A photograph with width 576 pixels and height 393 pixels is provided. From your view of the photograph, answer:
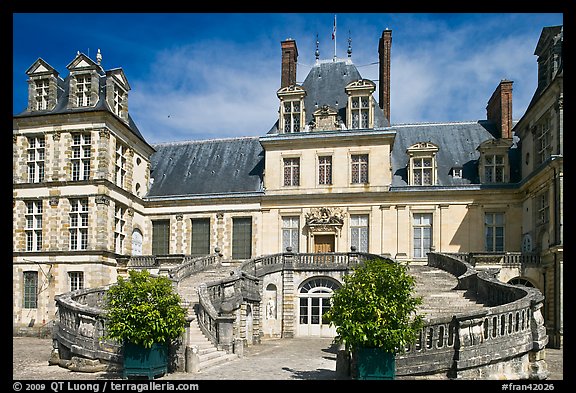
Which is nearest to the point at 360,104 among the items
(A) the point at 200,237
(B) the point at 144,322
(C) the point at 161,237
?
(A) the point at 200,237

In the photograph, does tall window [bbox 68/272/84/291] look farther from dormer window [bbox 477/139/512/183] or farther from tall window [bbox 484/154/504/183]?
tall window [bbox 484/154/504/183]

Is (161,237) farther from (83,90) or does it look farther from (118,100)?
(83,90)

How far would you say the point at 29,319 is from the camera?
2300cm

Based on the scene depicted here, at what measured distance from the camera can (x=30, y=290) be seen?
76.6 ft

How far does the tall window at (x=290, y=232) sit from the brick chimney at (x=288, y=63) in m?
6.85

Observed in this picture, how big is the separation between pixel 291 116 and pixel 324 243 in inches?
241

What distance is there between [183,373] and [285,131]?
15888 mm

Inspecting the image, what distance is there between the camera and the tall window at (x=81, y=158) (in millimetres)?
23469

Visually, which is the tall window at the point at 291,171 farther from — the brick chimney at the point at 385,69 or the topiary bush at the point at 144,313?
the topiary bush at the point at 144,313

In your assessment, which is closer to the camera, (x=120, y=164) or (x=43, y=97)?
(x=43, y=97)

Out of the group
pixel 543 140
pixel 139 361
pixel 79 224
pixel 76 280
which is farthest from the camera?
pixel 79 224

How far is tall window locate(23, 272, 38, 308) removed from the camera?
23.2 metres
